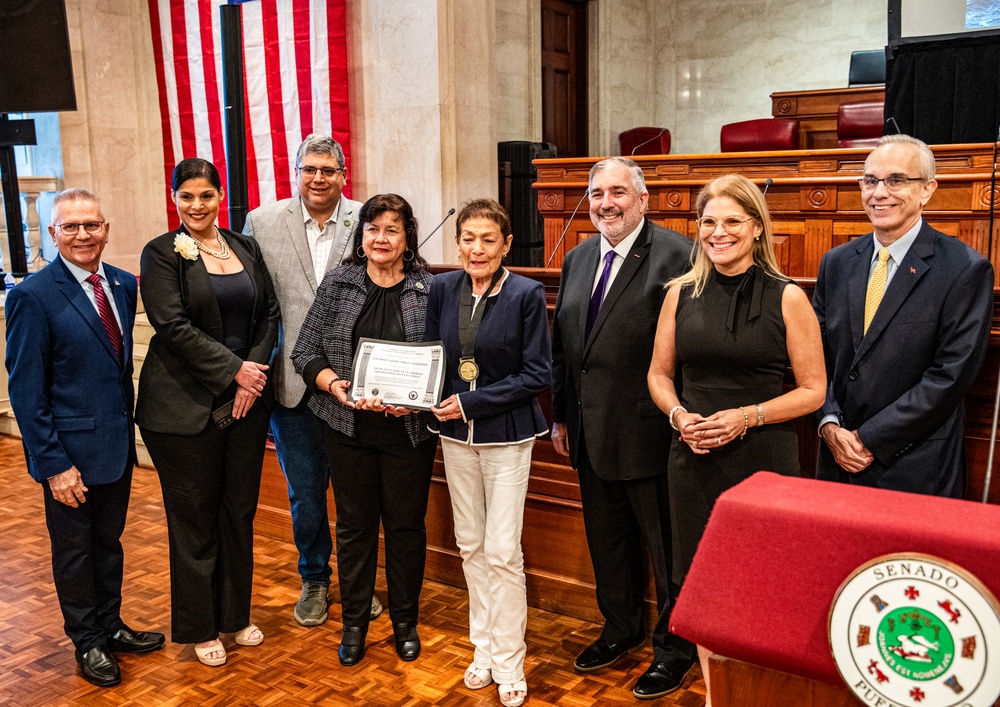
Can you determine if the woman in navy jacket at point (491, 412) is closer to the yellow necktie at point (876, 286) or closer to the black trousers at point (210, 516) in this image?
the black trousers at point (210, 516)

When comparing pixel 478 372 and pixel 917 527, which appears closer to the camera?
pixel 917 527

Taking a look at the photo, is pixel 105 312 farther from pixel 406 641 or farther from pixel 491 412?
pixel 406 641

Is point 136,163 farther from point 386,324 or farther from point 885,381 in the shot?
point 885,381

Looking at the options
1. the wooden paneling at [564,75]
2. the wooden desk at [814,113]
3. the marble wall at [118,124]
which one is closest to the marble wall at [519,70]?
the wooden paneling at [564,75]

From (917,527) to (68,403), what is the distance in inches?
102

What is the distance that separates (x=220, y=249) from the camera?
298 cm

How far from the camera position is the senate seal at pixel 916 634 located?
0.83m

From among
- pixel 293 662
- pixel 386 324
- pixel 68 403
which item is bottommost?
pixel 293 662

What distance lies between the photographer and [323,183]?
3.15 m

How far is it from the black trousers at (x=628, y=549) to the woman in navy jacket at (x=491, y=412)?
0.24m

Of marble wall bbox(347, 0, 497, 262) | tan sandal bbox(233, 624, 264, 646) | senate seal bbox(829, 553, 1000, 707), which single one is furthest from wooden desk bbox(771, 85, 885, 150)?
senate seal bbox(829, 553, 1000, 707)

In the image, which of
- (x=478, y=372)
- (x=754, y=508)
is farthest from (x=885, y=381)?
(x=754, y=508)

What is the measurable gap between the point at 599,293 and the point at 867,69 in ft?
21.6

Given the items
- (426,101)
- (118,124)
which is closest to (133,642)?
(426,101)
